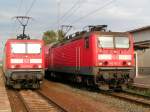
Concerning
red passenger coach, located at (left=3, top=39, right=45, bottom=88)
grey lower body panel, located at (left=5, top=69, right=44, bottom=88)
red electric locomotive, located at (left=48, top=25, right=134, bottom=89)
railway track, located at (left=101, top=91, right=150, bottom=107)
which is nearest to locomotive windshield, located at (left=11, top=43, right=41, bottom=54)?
red passenger coach, located at (left=3, top=39, right=45, bottom=88)

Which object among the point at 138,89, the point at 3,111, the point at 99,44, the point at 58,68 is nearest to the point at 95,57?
the point at 99,44

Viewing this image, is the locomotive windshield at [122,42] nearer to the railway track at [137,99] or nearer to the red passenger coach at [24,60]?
the railway track at [137,99]

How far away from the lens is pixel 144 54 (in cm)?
4288

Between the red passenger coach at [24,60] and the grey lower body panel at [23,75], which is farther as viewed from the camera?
the red passenger coach at [24,60]

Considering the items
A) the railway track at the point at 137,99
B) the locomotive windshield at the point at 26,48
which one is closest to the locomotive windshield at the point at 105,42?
the railway track at the point at 137,99

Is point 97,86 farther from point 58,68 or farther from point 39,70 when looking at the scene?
point 58,68

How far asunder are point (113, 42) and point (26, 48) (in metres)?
5.45

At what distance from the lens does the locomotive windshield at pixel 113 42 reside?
21172mm

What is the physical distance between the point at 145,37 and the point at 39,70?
70.6 feet

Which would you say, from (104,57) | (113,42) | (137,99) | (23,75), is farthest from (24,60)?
(137,99)

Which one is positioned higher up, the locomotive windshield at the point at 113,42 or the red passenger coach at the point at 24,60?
the locomotive windshield at the point at 113,42

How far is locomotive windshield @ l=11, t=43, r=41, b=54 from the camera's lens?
23.6 metres

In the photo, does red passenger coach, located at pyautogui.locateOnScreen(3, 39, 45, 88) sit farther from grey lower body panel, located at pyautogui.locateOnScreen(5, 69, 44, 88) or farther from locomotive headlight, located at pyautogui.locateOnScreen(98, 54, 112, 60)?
locomotive headlight, located at pyautogui.locateOnScreen(98, 54, 112, 60)

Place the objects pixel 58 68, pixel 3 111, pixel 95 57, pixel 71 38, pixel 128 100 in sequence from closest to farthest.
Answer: pixel 3 111 → pixel 128 100 → pixel 95 57 → pixel 71 38 → pixel 58 68
